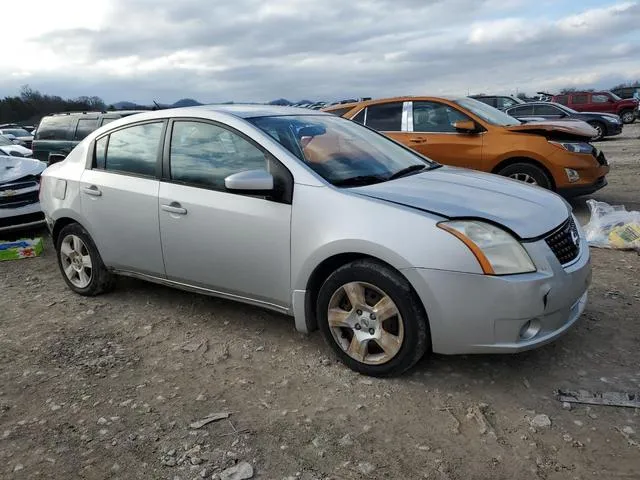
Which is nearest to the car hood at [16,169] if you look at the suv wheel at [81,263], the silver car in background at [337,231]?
the suv wheel at [81,263]

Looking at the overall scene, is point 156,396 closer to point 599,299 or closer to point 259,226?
point 259,226

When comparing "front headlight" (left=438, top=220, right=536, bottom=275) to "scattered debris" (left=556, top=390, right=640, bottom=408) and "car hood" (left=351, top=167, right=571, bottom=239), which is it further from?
"scattered debris" (left=556, top=390, right=640, bottom=408)

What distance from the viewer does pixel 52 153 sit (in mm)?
9883

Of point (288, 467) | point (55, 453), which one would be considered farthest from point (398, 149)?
point (55, 453)

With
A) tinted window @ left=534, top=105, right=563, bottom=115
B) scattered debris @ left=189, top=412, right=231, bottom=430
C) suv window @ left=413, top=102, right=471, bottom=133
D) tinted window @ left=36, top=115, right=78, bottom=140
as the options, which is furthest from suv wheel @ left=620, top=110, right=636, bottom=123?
scattered debris @ left=189, top=412, right=231, bottom=430

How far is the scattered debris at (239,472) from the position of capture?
97.9 inches

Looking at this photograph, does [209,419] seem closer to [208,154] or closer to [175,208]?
[175,208]

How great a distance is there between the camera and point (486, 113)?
7777 millimetres

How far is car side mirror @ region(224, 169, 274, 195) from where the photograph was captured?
3293 mm

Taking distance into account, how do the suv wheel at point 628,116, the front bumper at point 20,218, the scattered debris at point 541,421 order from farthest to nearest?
the suv wheel at point 628,116, the front bumper at point 20,218, the scattered debris at point 541,421

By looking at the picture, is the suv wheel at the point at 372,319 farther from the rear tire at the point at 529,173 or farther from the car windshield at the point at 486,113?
the car windshield at the point at 486,113

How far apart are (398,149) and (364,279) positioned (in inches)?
62.6

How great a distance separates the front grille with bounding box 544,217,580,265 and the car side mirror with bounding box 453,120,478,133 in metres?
3.98

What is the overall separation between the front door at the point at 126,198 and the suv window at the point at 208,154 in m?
0.21
